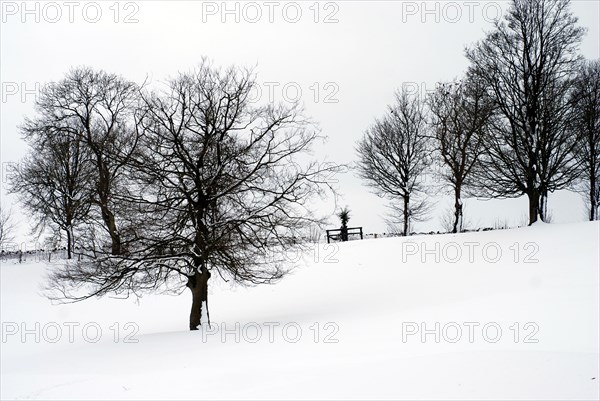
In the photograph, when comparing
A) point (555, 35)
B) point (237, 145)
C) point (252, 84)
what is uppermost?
point (555, 35)

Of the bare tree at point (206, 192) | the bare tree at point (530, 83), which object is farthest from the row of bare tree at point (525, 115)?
the bare tree at point (206, 192)

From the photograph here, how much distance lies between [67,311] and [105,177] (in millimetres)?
11033

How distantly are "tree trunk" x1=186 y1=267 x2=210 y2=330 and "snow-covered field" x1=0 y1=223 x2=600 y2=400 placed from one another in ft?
2.10

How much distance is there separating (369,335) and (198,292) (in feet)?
19.8

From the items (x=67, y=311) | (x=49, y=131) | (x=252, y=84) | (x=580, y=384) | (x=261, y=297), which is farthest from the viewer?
(x=49, y=131)

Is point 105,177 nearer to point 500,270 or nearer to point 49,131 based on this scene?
point 500,270

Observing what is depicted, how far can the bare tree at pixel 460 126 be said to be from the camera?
27.4 metres

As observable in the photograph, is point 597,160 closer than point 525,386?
No

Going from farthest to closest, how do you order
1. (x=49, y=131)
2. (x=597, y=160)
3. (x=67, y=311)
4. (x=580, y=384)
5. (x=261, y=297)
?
(x=597, y=160) → (x=49, y=131) → (x=67, y=311) → (x=261, y=297) → (x=580, y=384)

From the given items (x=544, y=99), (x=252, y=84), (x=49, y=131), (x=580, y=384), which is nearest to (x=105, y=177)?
(x=252, y=84)

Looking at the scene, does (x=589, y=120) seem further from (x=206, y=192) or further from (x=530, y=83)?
(x=206, y=192)

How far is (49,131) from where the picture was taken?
2988 cm

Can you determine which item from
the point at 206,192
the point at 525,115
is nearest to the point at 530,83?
the point at 525,115

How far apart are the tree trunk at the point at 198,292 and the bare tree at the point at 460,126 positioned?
17.4 m
